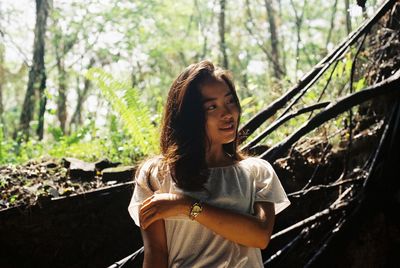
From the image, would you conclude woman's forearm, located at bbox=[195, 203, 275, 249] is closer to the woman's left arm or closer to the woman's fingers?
the woman's left arm

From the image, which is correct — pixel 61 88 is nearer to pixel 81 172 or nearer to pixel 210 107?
pixel 81 172

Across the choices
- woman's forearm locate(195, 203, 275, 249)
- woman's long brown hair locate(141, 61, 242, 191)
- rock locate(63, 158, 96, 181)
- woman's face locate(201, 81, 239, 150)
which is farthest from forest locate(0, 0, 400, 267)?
woman's forearm locate(195, 203, 275, 249)

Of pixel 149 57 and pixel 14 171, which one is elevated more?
pixel 149 57

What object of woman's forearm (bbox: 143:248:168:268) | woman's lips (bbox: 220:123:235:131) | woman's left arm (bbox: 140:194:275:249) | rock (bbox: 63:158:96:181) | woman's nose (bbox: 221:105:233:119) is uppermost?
woman's nose (bbox: 221:105:233:119)

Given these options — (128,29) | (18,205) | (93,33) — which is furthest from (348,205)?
(93,33)

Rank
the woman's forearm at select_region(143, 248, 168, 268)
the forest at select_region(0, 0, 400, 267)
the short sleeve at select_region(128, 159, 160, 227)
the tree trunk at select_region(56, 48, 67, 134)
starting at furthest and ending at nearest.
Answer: the tree trunk at select_region(56, 48, 67, 134) < the forest at select_region(0, 0, 400, 267) < the short sleeve at select_region(128, 159, 160, 227) < the woman's forearm at select_region(143, 248, 168, 268)

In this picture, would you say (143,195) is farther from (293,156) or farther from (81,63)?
(81,63)

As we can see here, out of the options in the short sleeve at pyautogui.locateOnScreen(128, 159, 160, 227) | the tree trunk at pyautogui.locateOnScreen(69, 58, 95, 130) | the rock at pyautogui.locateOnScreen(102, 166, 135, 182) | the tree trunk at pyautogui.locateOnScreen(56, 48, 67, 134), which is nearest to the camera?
the short sleeve at pyautogui.locateOnScreen(128, 159, 160, 227)

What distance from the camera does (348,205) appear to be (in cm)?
281

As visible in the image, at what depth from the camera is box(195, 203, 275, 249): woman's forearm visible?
1.59 m

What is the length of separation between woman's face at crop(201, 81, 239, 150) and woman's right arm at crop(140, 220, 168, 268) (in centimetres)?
44

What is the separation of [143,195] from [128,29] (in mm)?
7541

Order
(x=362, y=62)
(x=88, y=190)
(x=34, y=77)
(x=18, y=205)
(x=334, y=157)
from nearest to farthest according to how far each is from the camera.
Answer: (x=18, y=205)
(x=88, y=190)
(x=334, y=157)
(x=362, y=62)
(x=34, y=77)

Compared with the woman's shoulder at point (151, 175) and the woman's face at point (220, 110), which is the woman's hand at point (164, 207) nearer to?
the woman's shoulder at point (151, 175)
